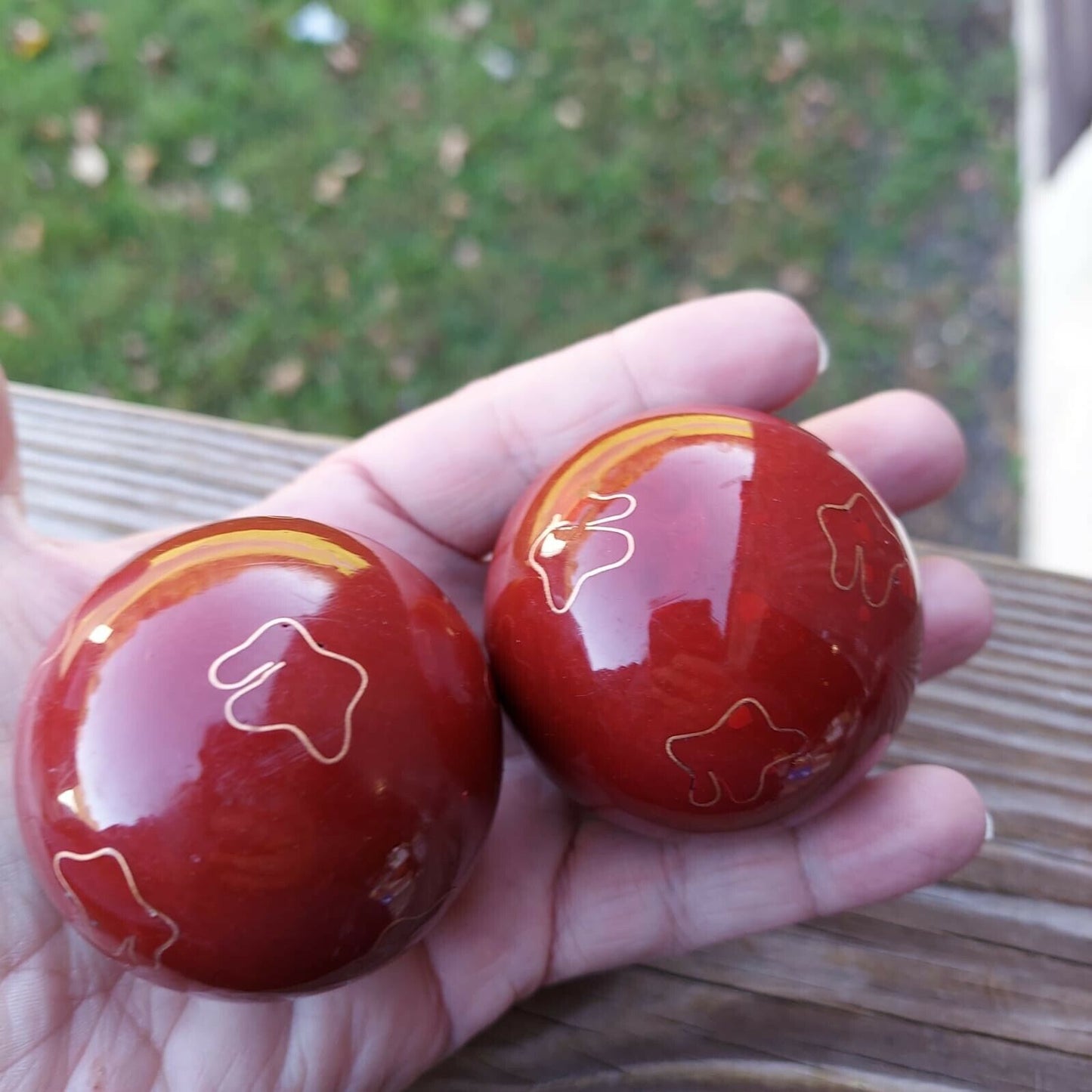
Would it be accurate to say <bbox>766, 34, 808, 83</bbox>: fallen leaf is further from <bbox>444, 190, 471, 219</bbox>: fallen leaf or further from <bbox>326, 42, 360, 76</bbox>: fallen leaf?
<bbox>326, 42, 360, 76</bbox>: fallen leaf

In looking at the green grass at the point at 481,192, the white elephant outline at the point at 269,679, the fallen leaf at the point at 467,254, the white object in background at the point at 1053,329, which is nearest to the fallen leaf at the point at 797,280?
the green grass at the point at 481,192

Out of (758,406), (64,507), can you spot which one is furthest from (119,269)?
(758,406)

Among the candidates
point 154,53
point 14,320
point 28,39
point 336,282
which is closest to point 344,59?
point 154,53

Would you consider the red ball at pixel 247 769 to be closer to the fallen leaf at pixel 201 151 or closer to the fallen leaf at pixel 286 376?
the fallen leaf at pixel 286 376

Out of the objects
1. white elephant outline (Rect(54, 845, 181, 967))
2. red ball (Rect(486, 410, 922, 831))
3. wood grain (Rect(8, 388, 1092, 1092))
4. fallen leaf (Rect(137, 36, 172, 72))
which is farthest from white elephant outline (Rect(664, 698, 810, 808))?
fallen leaf (Rect(137, 36, 172, 72))

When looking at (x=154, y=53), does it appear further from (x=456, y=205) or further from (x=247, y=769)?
(x=247, y=769)

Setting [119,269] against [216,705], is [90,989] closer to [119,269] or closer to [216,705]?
[216,705]
